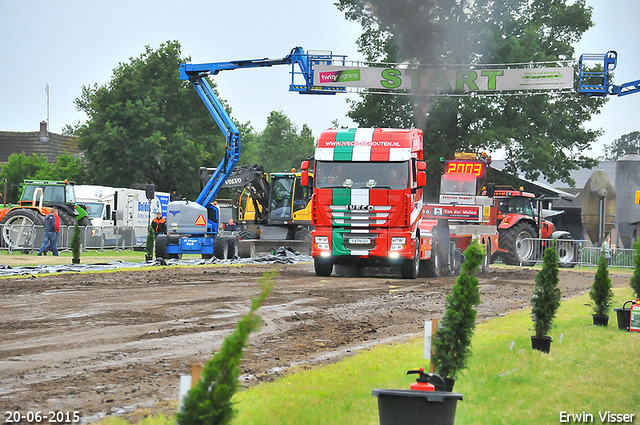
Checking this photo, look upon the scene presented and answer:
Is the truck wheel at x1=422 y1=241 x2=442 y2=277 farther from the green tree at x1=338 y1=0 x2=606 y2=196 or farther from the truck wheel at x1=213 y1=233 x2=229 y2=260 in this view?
the green tree at x1=338 y1=0 x2=606 y2=196

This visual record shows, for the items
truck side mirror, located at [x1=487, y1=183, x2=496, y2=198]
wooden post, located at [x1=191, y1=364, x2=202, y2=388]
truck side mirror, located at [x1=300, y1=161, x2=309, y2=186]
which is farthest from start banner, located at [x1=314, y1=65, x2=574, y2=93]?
wooden post, located at [x1=191, y1=364, x2=202, y2=388]

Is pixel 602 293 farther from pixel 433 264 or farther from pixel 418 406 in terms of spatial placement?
pixel 433 264

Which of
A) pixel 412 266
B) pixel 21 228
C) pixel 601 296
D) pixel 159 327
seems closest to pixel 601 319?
pixel 601 296

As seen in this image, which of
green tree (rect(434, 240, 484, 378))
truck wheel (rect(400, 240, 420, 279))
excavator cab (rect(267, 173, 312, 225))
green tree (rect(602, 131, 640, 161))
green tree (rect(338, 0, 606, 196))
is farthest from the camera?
green tree (rect(602, 131, 640, 161))

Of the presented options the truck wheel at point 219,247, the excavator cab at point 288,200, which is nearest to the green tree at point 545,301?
the truck wheel at point 219,247

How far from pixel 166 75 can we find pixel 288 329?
49.9m

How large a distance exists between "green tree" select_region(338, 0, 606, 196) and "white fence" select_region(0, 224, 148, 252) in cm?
1548

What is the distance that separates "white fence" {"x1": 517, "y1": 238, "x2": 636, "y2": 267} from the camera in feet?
106

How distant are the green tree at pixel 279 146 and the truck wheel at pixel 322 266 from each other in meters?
83.7

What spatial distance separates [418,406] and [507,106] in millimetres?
38657

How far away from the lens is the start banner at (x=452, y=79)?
108 ft

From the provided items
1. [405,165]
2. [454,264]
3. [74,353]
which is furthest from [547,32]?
[74,353]

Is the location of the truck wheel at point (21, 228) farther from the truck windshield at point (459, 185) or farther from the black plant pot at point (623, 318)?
the black plant pot at point (623, 318)

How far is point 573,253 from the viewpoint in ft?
115
